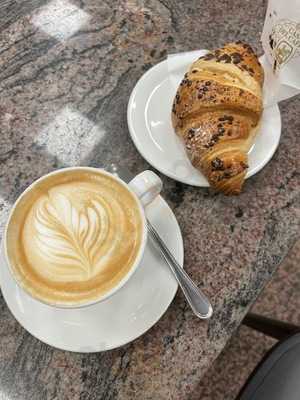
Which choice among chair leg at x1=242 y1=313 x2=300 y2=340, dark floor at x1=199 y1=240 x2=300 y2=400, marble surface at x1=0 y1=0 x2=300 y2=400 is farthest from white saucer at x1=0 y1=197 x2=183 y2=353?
dark floor at x1=199 y1=240 x2=300 y2=400

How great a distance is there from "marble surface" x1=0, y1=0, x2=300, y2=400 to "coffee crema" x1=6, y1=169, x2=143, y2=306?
0.42 ft

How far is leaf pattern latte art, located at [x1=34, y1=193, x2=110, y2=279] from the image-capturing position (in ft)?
1.80

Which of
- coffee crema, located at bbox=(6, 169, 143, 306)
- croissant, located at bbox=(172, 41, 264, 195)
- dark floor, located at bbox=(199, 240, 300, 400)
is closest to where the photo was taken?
coffee crema, located at bbox=(6, 169, 143, 306)

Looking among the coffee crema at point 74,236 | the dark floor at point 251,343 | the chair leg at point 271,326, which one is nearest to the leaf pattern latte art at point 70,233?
the coffee crema at point 74,236

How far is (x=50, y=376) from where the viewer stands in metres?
0.62

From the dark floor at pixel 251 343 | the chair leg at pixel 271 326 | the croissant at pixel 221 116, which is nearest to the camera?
the croissant at pixel 221 116

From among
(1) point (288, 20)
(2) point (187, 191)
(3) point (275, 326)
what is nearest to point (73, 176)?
(2) point (187, 191)

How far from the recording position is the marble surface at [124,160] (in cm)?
62

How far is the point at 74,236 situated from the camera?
0.56 meters

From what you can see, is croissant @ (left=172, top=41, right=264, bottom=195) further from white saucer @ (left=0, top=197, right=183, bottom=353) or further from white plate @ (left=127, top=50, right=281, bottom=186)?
white saucer @ (left=0, top=197, right=183, bottom=353)

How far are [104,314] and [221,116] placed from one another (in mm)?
302

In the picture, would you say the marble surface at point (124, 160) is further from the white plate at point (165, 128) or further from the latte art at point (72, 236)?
the latte art at point (72, 236)

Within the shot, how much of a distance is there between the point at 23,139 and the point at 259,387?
1.71ft

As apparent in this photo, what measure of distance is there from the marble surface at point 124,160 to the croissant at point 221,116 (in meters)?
0.07
